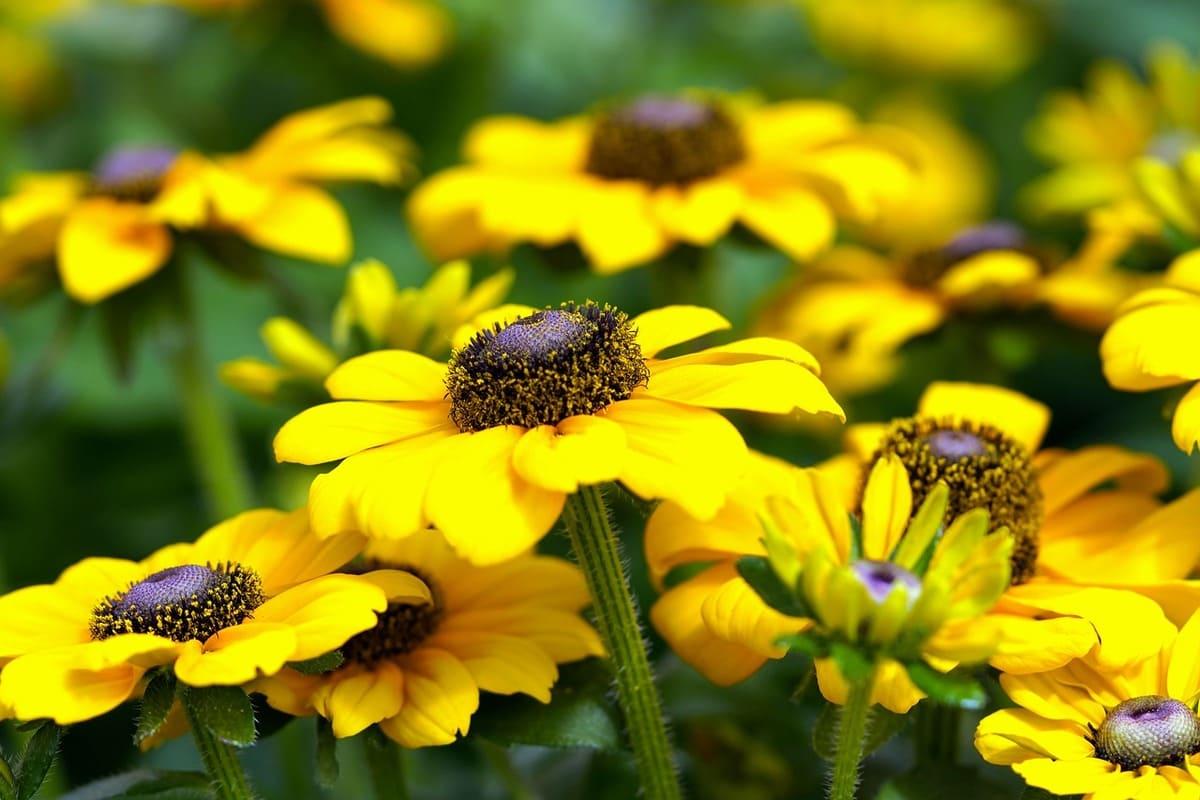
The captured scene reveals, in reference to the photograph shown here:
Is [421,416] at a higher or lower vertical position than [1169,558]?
higher

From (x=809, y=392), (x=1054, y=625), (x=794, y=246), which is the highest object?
(x=794, y=246)

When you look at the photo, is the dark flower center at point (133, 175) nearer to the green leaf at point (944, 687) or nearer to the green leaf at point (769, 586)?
the green leaf at point (769, 586)

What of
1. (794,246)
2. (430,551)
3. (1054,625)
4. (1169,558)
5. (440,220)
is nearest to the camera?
(1054,625)

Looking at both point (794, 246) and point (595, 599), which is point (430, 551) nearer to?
point (595, 599)

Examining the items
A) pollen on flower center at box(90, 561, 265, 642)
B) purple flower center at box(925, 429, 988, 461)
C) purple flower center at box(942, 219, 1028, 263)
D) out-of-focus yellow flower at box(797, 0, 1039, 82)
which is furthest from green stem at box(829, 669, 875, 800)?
Result: out-of-focus yellow flower at box(797, 0, 1039, 82)

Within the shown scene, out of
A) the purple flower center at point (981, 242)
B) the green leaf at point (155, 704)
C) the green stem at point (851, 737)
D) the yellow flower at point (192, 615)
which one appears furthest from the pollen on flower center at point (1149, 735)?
the purple flower center at point (981, 242)

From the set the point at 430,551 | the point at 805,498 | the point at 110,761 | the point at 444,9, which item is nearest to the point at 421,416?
the point at 430,551

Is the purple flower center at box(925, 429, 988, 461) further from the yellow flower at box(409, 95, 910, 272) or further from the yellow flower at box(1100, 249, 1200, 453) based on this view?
the yellow flower at box(409, 95, 910, 272)
